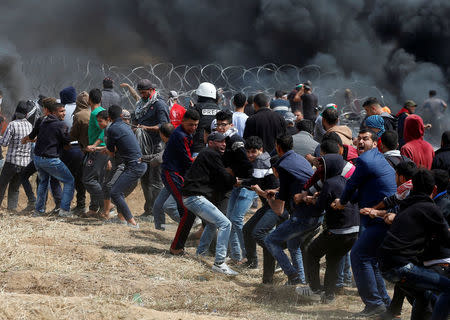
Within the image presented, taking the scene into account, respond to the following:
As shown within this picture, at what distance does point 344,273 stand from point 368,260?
5.36 ft

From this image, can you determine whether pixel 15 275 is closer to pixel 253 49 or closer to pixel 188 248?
pixel 188 248

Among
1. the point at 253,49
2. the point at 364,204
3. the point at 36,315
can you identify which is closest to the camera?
the point at 36,315

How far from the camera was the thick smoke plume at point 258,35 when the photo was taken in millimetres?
20250

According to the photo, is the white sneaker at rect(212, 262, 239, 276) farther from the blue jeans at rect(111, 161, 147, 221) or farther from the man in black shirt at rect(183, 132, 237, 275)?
the blue jeans at rect(111, 161, 147, 221)

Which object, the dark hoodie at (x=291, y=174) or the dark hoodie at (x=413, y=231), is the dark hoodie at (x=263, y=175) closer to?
the dark hoodie at (x=291, y=174)

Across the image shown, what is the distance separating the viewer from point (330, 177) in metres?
6.63

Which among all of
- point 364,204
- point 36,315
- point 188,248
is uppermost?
point 364,204

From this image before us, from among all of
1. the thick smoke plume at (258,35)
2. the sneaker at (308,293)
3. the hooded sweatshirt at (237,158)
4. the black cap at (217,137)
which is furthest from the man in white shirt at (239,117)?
the thick smoke plume at (258,35)

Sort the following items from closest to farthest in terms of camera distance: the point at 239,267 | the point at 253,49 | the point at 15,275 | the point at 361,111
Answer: the point at 15,275
the point at 239,267
the point at 361,111
the point at 253,49

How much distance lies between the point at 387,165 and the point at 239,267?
108 inches

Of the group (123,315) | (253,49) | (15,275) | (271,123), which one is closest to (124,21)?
(253,49)

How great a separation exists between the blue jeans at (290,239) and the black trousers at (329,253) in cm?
21

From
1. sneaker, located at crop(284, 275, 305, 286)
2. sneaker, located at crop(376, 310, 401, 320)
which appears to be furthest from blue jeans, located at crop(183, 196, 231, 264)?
sneaker, located at crop(376, 310, 401, 320)

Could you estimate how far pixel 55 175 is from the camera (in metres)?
10.5
